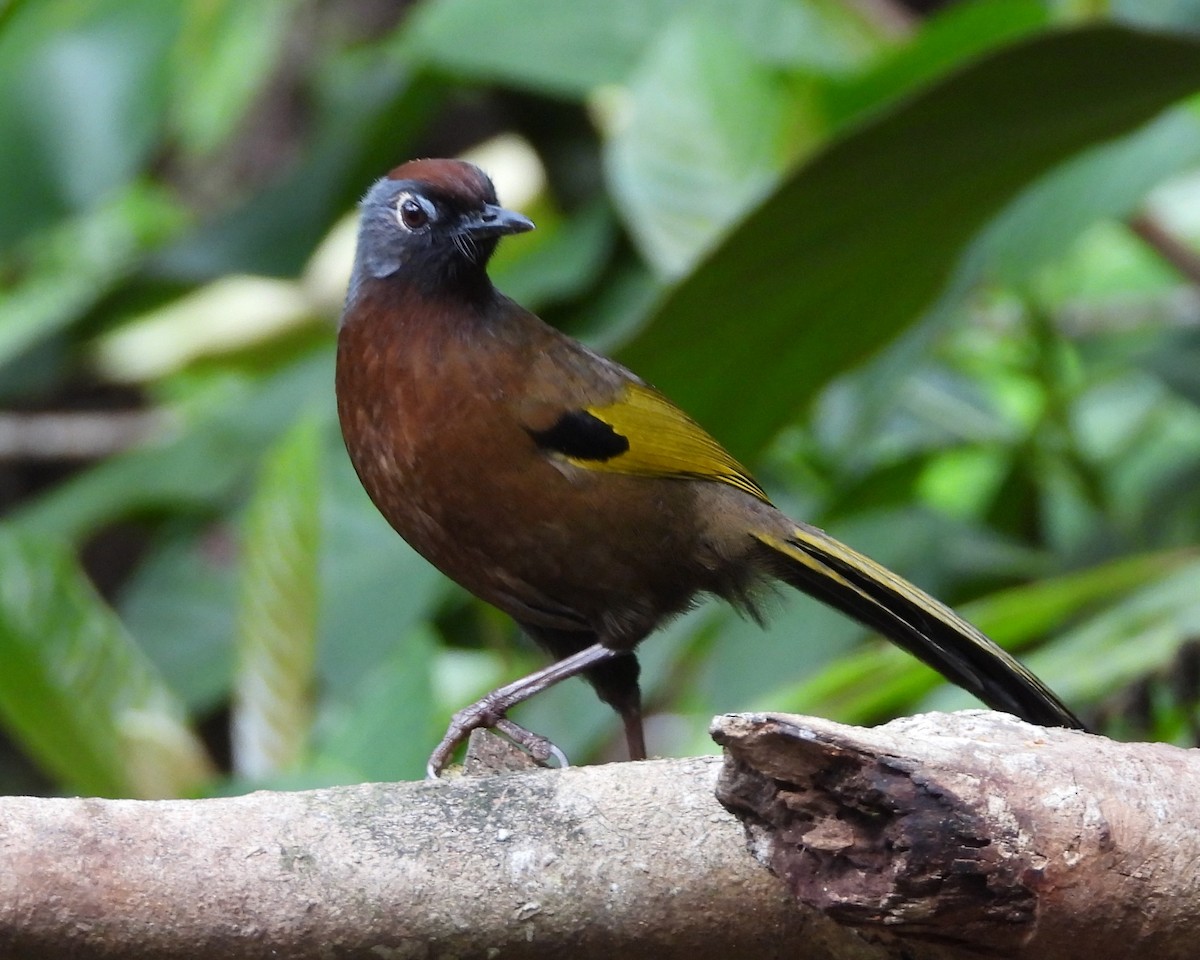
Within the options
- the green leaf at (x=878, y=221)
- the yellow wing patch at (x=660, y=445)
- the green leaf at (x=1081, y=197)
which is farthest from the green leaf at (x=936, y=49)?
the yellow wing patch at (x=660, y=445)

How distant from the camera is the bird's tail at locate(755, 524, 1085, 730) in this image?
253 centimetres

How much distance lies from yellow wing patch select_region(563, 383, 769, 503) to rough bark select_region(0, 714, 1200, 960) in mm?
875

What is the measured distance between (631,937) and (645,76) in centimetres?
312

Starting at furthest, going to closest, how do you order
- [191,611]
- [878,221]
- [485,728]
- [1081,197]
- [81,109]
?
[81,109]
[191,611]
[1081,197]
[878,221]
[485,728]

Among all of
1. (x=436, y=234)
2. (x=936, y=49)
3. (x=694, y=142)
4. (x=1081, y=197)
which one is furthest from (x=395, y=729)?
(x=1081, y=197)

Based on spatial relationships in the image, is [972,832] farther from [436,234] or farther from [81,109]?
[81,109]

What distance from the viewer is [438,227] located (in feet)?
9.01

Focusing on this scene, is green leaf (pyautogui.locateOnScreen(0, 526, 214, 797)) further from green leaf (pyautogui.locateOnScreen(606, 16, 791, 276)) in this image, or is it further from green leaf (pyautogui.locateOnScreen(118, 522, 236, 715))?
green leaf (pyautogui.locateOnScreen(606, 16, 791, 276))

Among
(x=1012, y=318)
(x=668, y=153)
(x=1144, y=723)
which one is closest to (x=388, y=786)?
(x=1144, y=723)

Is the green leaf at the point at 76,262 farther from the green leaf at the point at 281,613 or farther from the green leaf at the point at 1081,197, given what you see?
the green leaf at the point at 1081,197

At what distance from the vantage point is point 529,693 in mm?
A: 2533

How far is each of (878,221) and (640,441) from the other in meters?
0.91

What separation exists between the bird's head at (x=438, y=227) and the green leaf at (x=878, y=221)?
1.63 ft

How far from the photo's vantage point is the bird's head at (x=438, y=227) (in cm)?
274
